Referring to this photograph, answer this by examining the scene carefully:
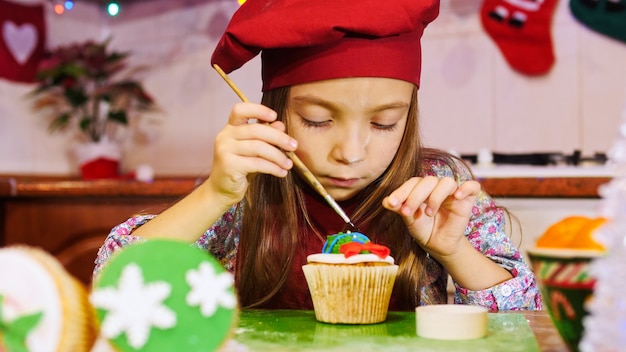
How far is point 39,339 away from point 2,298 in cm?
5

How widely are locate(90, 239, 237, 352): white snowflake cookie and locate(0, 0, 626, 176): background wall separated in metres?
2.13

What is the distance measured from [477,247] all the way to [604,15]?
5.90 feet

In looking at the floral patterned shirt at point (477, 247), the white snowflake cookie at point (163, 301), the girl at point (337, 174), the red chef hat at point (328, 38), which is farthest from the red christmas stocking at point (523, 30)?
the white snowflake cookie at point (163, 301)

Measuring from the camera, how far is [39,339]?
0.59 meters

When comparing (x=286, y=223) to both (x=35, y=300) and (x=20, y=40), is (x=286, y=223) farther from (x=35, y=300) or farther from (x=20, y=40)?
(x=20, y=40)

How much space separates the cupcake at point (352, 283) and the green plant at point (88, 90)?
105 inches

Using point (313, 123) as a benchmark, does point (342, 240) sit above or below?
below

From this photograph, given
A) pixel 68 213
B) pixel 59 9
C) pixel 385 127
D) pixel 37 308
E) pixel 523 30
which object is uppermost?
pixel 59 9

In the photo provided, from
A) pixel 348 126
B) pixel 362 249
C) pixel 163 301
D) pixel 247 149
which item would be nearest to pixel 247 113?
pixel 247 149

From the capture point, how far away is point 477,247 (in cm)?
131

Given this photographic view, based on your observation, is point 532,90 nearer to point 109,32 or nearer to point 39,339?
point 109,32

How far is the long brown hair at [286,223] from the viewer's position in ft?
4.30

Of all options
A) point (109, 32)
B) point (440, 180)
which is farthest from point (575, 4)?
point (109, 32)

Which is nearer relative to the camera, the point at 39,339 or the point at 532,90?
the point at 39,339
